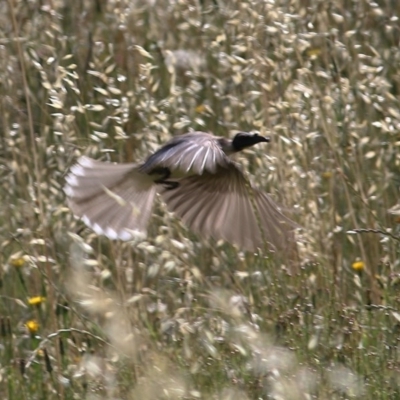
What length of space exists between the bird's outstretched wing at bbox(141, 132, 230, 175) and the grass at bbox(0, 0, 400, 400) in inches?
9.4

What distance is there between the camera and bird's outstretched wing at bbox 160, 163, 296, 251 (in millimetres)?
3039

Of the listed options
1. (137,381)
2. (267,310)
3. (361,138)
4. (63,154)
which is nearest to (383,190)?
(361,138)

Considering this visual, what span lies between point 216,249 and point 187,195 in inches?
11.9

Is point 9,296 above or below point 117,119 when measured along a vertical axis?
below

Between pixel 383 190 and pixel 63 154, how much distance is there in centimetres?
96

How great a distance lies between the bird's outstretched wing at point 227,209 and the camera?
9.97 feet

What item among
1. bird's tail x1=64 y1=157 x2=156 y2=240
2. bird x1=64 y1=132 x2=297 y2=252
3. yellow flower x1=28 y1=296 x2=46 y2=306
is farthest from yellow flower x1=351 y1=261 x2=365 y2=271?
yellow flower x1=28 y1=296 x2=46 y2=306

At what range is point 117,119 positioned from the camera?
3324mm

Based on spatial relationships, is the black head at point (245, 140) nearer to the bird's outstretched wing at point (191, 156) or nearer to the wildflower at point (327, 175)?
the bird's outstretched wing at point (191, 156)

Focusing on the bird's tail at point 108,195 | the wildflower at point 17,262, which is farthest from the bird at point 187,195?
the wildflower at point 17,262

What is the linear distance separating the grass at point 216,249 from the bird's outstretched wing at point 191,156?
0.24 m

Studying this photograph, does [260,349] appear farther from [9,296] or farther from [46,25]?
[46,25]

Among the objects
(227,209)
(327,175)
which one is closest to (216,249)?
(227,209)

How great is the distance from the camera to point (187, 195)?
3266 mm
